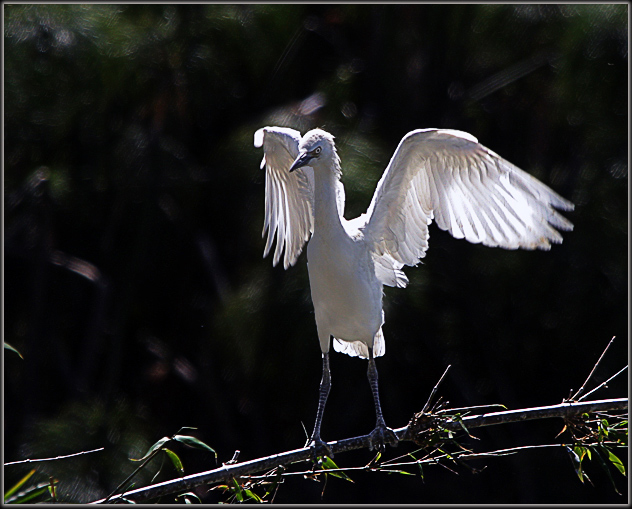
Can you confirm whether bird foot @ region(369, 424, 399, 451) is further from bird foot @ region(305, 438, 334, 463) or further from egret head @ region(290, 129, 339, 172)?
egret head @ region(290, 129, 339, 172)

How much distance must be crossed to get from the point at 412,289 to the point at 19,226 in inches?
76.0

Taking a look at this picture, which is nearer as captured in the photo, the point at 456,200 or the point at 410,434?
the point at 410,434

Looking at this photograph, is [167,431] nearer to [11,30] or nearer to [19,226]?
[19,226]

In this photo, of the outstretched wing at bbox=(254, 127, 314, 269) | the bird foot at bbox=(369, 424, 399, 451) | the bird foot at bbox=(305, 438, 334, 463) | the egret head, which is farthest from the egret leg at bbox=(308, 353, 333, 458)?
the egret head

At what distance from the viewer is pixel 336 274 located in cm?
187

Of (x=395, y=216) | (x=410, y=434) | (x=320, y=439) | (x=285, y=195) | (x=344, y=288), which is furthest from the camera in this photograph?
(x=285, y=195)

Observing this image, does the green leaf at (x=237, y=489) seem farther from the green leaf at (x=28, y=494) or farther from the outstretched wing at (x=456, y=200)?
the outstretched wing at (x=456, y=200)

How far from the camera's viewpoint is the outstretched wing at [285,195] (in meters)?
2.10

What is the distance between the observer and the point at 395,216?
1999 millimetres

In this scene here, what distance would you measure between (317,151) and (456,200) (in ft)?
1.31

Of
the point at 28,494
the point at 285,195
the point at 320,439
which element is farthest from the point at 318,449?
the point at 285,195

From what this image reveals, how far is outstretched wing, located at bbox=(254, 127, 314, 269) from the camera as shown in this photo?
2.10 meters

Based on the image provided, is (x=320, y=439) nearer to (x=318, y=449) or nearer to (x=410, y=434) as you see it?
(x=318, y=449)

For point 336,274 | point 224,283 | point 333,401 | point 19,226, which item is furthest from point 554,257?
point 19,226
